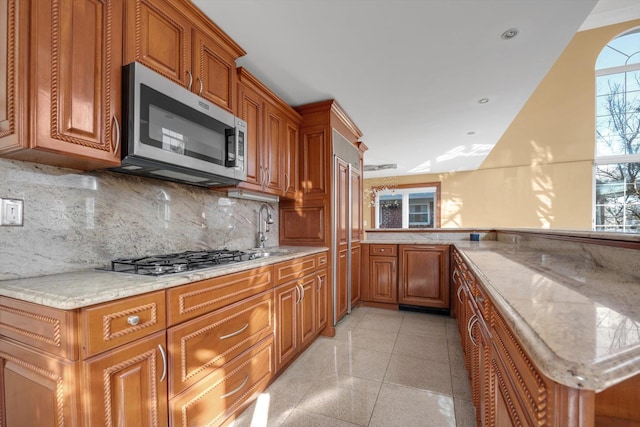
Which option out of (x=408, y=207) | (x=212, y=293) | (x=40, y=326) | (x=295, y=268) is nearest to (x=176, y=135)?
(x=212, y=293)

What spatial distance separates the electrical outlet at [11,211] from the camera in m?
1.14

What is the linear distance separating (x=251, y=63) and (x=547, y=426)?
95.9 inches

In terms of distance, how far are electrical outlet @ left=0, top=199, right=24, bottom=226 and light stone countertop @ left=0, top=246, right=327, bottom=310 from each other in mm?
245

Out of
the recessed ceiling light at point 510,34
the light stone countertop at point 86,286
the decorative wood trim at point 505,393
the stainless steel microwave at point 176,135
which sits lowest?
the decorative wood trim at point 505,393

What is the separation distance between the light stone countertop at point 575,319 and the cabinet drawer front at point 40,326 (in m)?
1.25

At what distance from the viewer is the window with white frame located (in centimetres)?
705

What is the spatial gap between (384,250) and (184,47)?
2983 mm

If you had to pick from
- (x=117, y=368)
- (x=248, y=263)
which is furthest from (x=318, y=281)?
(x=117, y=368)

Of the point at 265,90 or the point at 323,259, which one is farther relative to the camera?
the point at 323,259

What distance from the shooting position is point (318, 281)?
8.39 ft

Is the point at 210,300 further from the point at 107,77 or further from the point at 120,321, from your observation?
the point at 107,77

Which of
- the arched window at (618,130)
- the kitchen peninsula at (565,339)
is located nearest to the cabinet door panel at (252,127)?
the kitchen peninsula at (565,339)

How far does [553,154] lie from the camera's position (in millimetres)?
5461

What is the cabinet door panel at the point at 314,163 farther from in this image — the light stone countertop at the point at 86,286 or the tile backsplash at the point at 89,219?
the light stone countertop at the point at 86,286
